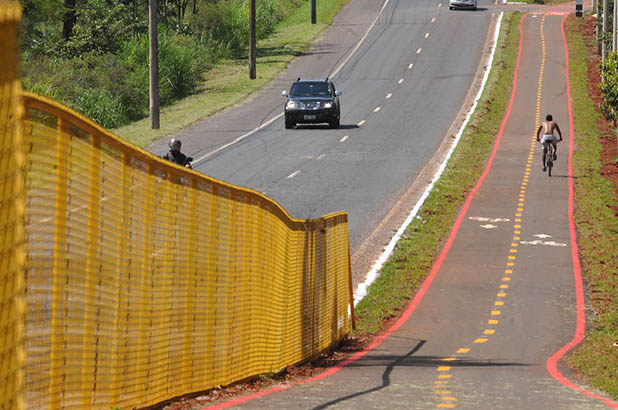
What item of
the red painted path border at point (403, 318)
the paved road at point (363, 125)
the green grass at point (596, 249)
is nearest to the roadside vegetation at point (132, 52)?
the paved road at point (363, 125)

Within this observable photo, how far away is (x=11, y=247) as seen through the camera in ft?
13.3

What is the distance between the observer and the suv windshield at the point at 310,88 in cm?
4325

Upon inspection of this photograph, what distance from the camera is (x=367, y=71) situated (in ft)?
203

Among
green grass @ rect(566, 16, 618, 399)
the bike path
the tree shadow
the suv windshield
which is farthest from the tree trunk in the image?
the tree shadow

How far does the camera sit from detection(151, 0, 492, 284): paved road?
2969cm

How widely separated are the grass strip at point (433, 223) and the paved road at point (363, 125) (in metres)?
0.68

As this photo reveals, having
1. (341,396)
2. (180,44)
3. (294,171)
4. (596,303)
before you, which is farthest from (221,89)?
(341,396)

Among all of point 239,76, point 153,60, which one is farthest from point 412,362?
point 239,76

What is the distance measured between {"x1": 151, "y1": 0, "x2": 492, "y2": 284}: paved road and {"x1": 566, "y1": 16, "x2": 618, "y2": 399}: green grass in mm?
4762

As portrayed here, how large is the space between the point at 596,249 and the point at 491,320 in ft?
24.0

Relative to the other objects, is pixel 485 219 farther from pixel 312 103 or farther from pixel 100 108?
pixel 100 108

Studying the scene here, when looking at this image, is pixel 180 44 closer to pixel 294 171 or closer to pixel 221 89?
pixel 221 89

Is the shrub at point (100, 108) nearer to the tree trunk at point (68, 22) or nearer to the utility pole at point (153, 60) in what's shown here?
the utility pole at point (153, 60)

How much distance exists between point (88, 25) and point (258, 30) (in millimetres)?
16876
